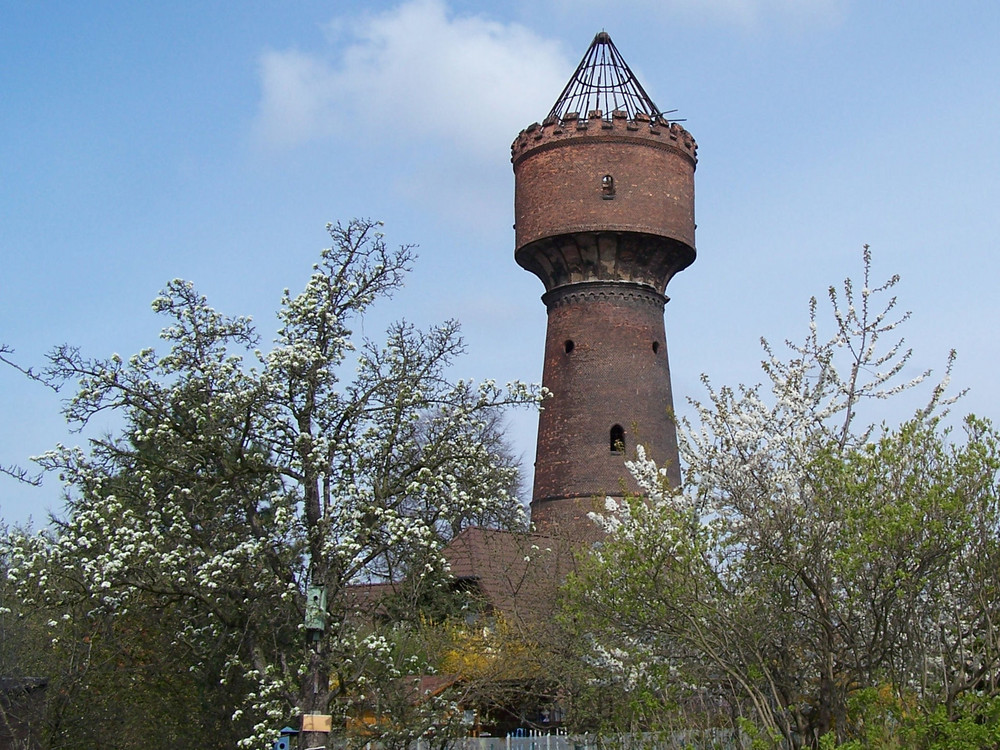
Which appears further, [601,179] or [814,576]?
[601,179]

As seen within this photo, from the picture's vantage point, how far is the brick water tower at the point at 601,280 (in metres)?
27.2

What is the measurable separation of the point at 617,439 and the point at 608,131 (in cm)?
683

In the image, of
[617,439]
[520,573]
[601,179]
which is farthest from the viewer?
[520,573]

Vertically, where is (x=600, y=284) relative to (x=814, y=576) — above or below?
above

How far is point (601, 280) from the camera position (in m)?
27.8

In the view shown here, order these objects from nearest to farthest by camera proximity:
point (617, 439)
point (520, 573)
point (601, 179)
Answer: point (617, 439), point (601, 179), point (520, 573)

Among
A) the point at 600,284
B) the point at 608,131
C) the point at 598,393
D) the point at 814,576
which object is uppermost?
the point at 608,131

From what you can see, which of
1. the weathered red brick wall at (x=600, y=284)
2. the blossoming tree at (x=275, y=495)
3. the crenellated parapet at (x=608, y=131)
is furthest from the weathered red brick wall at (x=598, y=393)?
the blossoming tree at (x=275, y=495)

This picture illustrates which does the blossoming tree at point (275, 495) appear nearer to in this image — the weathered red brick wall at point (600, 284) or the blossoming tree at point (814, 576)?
the blossoming tree at point (814, 576)

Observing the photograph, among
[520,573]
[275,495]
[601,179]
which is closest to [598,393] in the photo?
[520,573]

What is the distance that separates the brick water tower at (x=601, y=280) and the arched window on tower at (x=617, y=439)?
0.03 m

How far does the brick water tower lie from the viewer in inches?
1072

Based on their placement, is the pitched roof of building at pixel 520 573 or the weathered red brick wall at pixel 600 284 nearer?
the pitched roof of building at pixel 520 573

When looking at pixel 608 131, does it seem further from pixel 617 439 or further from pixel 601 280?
pixel 617 439
